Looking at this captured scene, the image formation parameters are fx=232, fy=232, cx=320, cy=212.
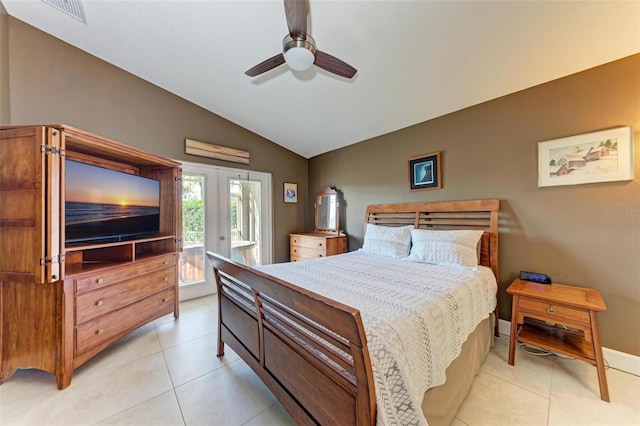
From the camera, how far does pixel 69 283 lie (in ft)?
5.78

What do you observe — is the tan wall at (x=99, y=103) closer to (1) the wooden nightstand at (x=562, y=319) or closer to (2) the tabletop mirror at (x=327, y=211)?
(2) the tabletop mirror at (x=327, y=211)

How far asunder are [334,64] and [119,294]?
9.03 ft

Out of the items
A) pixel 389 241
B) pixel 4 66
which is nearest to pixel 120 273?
pixel 4 66

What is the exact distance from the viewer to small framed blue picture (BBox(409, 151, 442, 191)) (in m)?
2.93

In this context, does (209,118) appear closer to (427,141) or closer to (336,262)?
(336,262)

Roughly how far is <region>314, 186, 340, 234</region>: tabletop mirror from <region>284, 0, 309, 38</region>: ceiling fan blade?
2.79 metres

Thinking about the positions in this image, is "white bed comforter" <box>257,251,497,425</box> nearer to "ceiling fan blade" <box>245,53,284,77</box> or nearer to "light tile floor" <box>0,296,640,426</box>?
"light tile floor" <box>0,296,640,426</box>

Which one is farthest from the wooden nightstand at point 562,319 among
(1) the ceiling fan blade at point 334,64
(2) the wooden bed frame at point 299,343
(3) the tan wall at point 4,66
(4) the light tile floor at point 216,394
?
(3) the tan wall at point 4,66

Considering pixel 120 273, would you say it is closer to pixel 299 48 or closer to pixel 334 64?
pixel 299 48

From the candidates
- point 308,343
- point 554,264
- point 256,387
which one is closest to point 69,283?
point 256,387

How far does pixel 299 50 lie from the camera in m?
1.55

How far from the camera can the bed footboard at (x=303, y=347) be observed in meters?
0.87

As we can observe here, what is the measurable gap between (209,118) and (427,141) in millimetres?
3178

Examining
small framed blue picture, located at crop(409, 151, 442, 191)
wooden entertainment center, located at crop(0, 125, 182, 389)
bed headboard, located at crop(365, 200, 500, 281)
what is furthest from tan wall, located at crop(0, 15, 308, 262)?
small framed blue picture, located at crop(409, 151, 442, 191)
